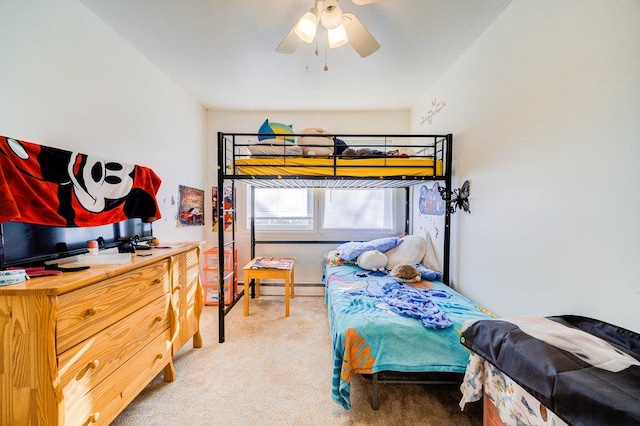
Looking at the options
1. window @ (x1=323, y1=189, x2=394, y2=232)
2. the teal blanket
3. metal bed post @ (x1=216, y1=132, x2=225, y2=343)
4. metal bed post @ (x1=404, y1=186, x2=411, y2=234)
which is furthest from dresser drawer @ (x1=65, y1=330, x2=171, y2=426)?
metal bed post @ (x1=404, y1=186, x2=411, y2=234)

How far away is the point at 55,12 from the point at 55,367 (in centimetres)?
208

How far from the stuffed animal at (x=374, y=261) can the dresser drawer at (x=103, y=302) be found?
83.3 inches

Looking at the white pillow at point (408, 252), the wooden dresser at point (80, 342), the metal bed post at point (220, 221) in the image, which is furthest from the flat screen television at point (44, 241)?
the white pillow at point (408, 252)

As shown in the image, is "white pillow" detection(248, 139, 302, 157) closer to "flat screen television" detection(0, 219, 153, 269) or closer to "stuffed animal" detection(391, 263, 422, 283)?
"flat screen television" detection(0, 219, 153, 269)

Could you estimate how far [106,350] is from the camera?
131cm

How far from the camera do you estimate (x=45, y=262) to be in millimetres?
1378

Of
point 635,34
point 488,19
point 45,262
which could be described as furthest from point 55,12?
point 635,34

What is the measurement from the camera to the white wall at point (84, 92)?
135 centimetres

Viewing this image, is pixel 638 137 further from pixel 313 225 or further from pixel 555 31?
pixel 313 225

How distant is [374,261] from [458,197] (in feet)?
3.83

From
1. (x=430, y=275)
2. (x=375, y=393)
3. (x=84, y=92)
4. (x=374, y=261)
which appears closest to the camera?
(x=375, y=393)

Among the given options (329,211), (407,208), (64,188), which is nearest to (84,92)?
(64,188)

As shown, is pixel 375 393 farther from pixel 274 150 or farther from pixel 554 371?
A: pixel 274 150

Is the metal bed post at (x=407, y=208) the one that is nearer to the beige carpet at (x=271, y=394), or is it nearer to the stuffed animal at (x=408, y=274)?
the stuffed animal at (x=408, y=274)
